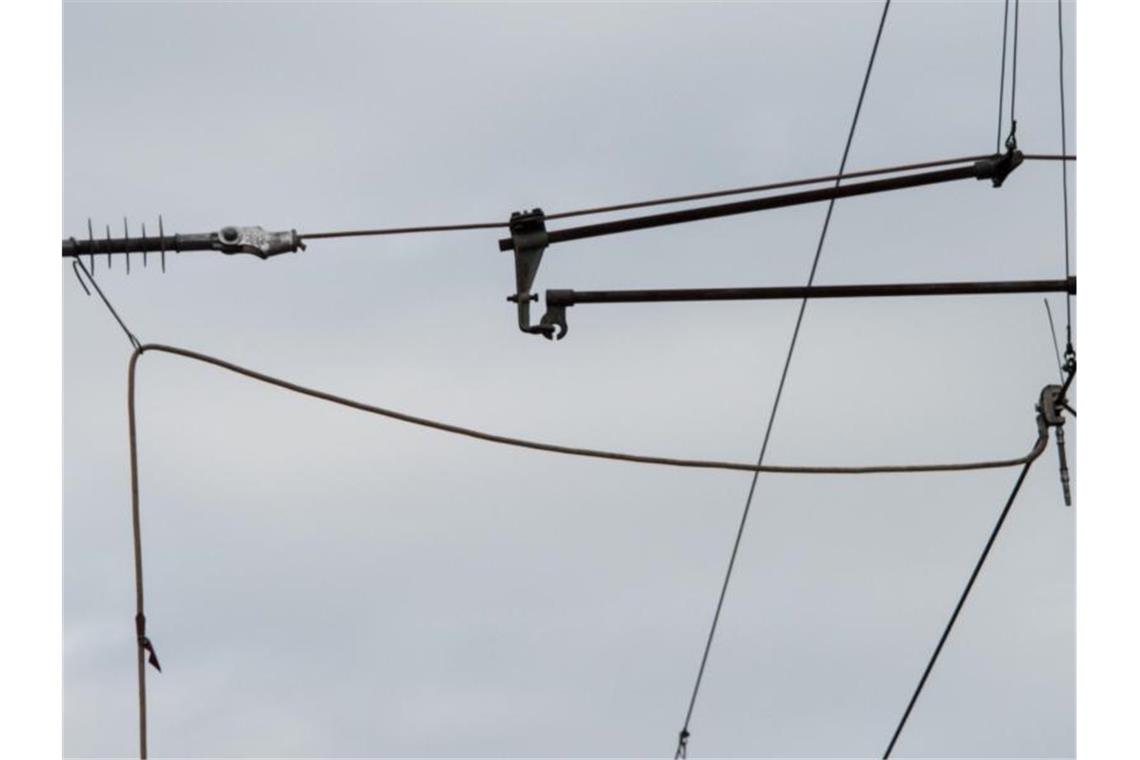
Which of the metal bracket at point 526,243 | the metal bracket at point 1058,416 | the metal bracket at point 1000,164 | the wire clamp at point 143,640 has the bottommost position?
the wire clamp at point 143,640

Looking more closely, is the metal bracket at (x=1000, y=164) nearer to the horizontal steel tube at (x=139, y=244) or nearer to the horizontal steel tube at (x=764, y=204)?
the horizontal steel tube at (x=764, y=204)

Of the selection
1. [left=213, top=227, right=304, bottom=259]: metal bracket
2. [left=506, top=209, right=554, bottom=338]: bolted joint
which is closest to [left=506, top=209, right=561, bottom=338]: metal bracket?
[left=506, top=209, right=554, bottom=338]: bolted joint

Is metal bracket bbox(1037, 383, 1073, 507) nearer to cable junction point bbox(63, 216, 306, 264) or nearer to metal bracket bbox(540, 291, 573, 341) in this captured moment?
metal bracket bbox(540, 291, 573, 341)

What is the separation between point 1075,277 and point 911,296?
39.9 inches

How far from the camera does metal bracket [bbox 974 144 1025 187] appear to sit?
1521 centimetres

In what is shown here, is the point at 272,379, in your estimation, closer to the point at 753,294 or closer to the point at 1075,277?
the point at 753,294

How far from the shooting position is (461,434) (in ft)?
47.2

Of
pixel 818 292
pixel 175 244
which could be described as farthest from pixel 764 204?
pixel 175 244

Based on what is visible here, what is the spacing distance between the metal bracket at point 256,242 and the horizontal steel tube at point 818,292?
172 cm

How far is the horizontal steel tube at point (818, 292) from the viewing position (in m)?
14.0

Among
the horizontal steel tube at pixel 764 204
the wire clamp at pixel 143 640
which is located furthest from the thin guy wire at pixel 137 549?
the horizontal steel tube at pixel 764 204

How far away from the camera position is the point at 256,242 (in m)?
14.5

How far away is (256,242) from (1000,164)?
4829 mm

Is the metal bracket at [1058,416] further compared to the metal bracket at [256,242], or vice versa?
the metal bracket at [1058,416]
